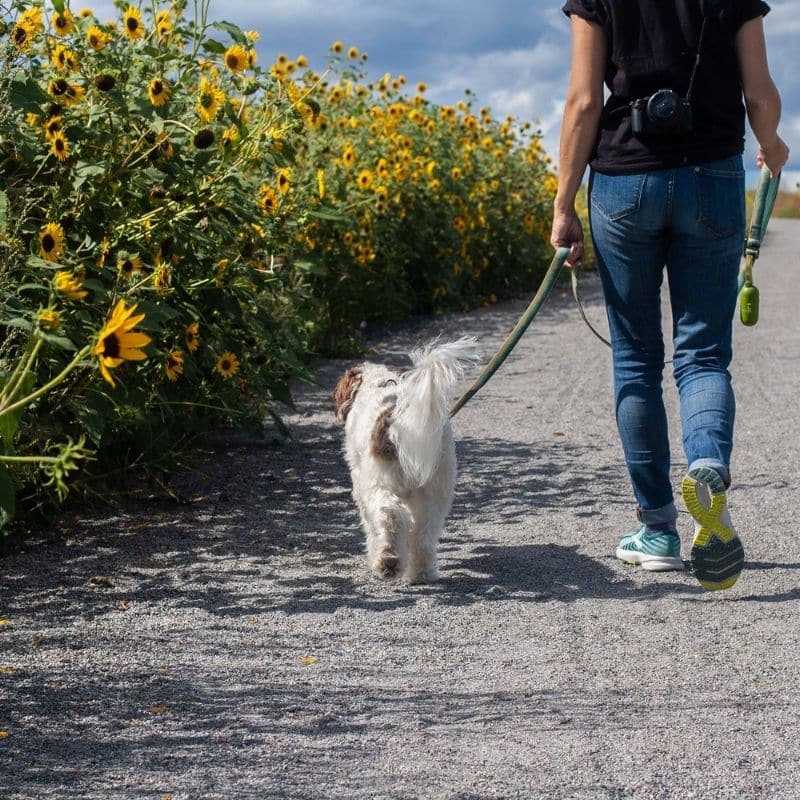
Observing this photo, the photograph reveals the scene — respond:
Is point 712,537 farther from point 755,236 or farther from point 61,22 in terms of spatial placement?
point 61,22

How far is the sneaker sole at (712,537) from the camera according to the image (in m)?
3.80

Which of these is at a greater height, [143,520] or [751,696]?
[143,520]

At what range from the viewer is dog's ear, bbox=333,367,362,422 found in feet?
15.5

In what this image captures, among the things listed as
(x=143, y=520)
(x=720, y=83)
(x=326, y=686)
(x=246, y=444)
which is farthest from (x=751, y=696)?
(x=246, y=444)

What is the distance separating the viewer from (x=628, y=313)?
14.0 ft

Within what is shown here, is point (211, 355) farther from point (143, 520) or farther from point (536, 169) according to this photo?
point (536, 169)

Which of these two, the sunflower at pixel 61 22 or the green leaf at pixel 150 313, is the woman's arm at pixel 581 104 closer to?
the green leaf at pixel 150 313

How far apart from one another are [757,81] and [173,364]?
2372 millimetres

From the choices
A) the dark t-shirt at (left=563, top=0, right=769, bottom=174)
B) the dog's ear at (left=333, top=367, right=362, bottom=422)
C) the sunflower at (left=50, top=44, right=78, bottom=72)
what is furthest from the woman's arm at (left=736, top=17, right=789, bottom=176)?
the sunflower at (left=50, top=44, right=78, bottom=72)

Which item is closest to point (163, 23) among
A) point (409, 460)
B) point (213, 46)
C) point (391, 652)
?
point (213, 46)

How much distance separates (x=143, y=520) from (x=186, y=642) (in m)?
1.45

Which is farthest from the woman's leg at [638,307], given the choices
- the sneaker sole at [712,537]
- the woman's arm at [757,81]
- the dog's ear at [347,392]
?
the dog's ear at [347,392]

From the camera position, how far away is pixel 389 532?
428 centimetres

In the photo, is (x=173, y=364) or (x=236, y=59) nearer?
(x=173, y=364)
